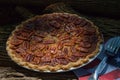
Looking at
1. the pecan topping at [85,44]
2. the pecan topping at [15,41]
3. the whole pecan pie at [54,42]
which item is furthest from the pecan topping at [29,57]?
the pecan topping at [85,44]

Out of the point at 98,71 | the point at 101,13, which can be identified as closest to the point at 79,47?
the point at 98,71

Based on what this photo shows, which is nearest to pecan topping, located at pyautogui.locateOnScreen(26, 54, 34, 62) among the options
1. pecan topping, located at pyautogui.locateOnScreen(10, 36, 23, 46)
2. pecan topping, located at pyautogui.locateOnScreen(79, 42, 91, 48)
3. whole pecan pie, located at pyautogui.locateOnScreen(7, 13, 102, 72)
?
whole pecan pie, located at pyautogui.locateOnScreen(7, 13, 102, 72)

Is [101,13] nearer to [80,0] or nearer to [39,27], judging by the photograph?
[80,0]

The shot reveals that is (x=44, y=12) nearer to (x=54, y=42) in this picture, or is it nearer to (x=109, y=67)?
(x=54, y=42)

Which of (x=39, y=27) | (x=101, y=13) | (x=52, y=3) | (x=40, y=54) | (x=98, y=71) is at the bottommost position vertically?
(x=98, y=71)

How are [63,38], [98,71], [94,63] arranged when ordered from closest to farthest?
[98,71]
[94,63]
[63,38]

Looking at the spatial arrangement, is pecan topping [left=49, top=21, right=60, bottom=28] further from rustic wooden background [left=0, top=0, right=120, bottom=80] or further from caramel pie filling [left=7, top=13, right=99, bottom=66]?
rustic wooden background [left=0, top=0, right=120, bottom=80]

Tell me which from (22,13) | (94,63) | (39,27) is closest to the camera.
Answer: (94,63)
